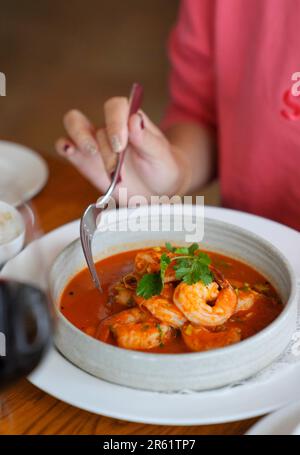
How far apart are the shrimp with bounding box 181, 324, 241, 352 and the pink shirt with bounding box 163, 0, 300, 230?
0.62m

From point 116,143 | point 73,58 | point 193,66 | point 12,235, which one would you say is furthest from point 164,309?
point 73,58

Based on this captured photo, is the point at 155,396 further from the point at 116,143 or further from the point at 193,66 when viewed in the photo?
the point at 193,66

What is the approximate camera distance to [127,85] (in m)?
4.61

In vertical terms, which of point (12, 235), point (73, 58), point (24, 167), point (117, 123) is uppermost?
point (117, 123)

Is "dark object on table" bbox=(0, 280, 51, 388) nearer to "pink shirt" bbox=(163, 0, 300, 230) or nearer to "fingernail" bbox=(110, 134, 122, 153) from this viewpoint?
"fingernail" bbox=(110, 134, 122, 153)

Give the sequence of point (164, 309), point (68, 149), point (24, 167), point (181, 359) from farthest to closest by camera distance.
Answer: point (24, 167)
point (68, 149)
point (164, 309)
point (181, 359)

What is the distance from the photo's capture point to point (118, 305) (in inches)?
40.4

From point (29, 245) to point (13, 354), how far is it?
5.7 inches

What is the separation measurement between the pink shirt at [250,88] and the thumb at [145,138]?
23cm

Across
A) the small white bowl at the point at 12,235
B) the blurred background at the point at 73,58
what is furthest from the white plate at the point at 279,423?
the blurred background at the point at 73,58

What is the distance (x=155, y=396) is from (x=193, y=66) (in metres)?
1.16

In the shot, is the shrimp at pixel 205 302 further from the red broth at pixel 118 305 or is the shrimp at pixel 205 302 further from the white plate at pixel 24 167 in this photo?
the white plate at pixel 24 167
